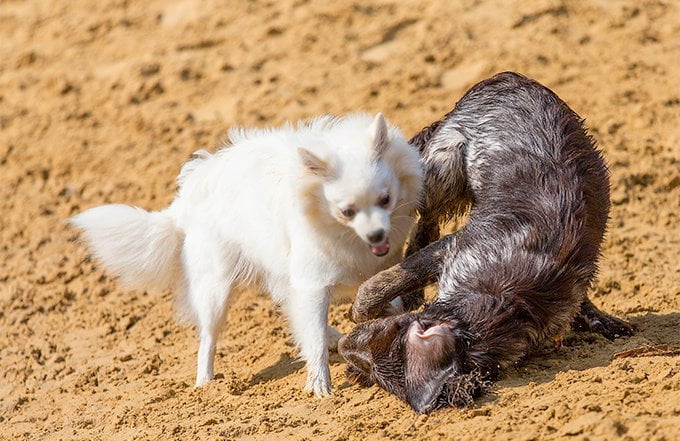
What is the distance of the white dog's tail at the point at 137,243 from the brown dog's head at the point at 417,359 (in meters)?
1.95

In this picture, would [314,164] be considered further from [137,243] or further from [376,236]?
[137,243]

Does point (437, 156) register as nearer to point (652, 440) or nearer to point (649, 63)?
point (652, 440)

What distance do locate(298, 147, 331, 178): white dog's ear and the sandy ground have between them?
1.20 meters

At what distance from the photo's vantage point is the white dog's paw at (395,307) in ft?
22.4

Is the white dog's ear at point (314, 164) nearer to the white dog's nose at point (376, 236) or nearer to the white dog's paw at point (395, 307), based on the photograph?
the white dog's nose at point (376, 236)

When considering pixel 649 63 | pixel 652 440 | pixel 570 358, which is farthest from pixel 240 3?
pixel 652 440

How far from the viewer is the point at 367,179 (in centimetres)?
645

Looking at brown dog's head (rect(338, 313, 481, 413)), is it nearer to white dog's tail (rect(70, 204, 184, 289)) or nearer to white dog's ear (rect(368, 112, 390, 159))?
white dog's ear (rect(368, 112, 390, 159))

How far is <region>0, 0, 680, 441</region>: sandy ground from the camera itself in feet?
19.8

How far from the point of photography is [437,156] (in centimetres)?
715

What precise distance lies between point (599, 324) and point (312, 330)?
1685 mm

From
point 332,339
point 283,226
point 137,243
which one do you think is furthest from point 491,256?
point 137,243

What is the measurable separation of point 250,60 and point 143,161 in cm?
165

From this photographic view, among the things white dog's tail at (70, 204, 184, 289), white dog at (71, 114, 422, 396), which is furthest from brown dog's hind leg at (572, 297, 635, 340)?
white dog's tail at (70, 204, 184, 289)
